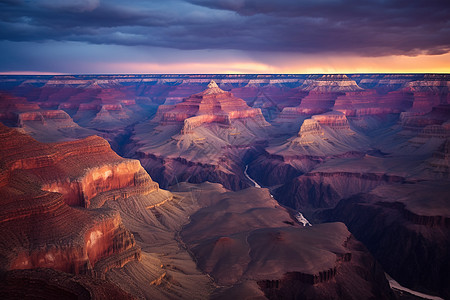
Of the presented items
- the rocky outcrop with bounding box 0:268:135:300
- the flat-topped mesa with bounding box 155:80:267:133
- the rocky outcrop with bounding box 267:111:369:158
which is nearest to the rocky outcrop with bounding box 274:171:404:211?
the rocky outcrop with bounding box 267:111:369:158

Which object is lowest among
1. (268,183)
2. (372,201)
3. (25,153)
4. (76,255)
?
(268,183)

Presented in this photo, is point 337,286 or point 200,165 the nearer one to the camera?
point 337,286

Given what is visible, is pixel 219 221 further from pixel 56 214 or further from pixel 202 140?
pixel 202 140

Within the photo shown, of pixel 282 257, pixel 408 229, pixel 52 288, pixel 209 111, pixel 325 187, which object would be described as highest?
pixel 52 288

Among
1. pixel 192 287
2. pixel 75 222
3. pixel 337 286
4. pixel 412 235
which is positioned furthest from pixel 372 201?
pixel 75 222

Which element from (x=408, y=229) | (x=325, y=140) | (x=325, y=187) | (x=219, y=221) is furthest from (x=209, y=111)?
(x=408, y=229)

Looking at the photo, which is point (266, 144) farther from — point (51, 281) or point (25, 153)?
point (51, 281)
